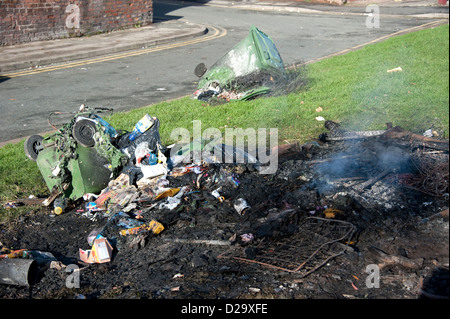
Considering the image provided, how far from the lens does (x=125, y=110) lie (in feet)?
29.9

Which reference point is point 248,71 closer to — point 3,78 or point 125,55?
point 125,55

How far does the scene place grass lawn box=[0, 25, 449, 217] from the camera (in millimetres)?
7004

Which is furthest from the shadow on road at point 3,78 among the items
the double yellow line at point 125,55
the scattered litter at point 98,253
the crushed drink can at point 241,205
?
the crushed drink can at point 241,205

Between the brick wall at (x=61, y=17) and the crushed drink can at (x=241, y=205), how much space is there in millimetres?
12054

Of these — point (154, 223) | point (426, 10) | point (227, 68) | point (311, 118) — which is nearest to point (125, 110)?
point (227, 68)

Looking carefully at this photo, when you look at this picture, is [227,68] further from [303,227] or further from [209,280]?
[209,280]

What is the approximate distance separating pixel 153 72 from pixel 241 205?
25.5ft

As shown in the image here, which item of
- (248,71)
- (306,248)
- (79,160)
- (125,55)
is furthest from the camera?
(125,55)

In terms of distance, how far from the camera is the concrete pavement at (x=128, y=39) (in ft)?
43.7

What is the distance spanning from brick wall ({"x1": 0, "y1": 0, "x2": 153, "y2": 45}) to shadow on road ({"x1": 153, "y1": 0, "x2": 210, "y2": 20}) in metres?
3.04

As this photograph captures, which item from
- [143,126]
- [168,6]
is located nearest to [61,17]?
[168,6]

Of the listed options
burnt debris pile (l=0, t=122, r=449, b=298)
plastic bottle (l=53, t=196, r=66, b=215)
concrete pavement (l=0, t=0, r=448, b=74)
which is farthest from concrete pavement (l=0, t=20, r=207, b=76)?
burnt debris pile (l=0, t=122, r=449, b=298)

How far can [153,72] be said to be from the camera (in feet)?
40.1
